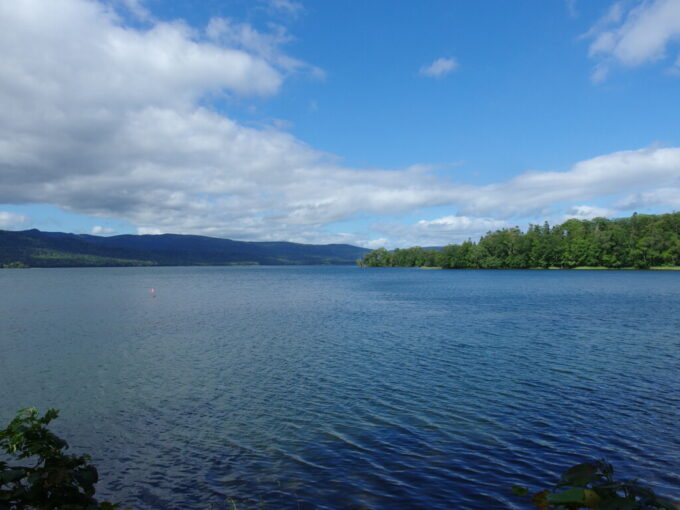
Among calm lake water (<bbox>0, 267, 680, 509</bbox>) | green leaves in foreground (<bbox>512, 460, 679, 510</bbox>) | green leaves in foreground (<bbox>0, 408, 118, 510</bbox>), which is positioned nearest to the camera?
green leaves in foreground (<bbox>512, 460, 679, 510</bbox>)

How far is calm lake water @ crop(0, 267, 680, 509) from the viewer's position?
1471cm

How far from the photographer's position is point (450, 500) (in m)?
13.4

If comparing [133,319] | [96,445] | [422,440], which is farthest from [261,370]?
[133,319]

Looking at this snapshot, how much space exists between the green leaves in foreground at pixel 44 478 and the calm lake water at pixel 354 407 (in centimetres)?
770

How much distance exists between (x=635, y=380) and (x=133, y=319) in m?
57.4

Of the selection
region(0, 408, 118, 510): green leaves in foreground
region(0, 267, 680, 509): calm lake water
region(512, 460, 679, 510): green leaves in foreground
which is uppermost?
region(512, 460, 679, 510): green leaves in foreground

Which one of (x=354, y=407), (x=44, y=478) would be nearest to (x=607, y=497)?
(x=44, y=478)

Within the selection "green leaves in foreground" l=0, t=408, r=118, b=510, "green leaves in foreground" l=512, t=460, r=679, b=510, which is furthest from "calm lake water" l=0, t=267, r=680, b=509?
"green leaves in foreground" l=512, t=460, r=679, b=510

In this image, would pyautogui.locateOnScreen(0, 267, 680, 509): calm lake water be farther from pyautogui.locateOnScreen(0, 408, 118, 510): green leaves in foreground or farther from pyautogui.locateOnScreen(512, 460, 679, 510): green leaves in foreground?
pyautogui.locateOnScreen(512, 460, 679, 510): green leaves in foreground

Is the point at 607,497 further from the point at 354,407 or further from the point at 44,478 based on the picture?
the point at 354,407

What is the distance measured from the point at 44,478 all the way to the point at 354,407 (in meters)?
17.2

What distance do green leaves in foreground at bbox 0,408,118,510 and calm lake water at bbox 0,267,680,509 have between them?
25.3 feet

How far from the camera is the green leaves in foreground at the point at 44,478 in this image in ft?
21.0

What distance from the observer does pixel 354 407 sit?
2241cm
